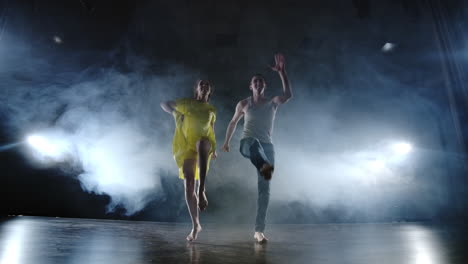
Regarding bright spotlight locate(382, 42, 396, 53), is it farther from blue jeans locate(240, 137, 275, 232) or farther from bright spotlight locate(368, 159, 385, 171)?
blue jeans locate(240, 137, 275, 232)

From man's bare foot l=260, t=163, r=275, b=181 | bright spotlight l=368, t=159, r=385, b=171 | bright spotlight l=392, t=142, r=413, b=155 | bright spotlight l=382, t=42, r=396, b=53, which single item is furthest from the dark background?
man's bare foot l=260, t=163, r=275, b=181

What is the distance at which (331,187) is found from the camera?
5.69 metres

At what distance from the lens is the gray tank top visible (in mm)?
2502

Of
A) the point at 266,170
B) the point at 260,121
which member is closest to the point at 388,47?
the point at 260,121

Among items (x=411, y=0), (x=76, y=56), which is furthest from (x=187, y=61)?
(x=411, y=0)

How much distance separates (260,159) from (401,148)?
4.91m

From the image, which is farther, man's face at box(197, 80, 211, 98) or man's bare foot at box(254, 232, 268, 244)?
man's face at box(197, 80, 211, 98)

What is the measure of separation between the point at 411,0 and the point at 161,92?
16.0 feet

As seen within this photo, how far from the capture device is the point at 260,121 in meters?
2.50

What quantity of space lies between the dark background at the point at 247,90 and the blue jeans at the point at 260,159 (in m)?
2.94

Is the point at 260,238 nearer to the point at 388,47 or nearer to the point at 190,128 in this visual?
the point at 190,128

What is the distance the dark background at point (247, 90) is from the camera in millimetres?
4871

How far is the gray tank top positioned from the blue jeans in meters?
0.06

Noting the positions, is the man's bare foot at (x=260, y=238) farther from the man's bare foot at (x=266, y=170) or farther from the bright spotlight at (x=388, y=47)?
the bright spotlight at (x=388, y=47)
